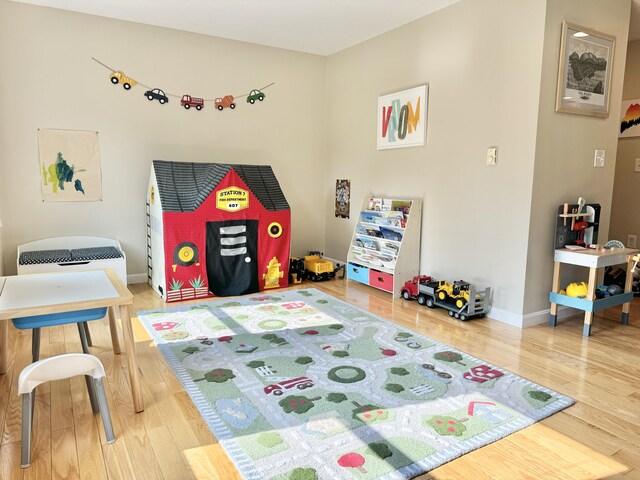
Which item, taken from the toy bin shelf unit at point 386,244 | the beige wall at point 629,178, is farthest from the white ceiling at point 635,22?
the toy bin shelf unit at point 386,244

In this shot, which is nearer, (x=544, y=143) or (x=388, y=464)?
(x=388, y=464)

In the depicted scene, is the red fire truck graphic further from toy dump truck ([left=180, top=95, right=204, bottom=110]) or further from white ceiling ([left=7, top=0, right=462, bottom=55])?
toy dump truck ([left=180, top=95, right=204, bottom=110])

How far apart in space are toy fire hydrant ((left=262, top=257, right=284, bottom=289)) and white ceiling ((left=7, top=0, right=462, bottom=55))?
2131mm

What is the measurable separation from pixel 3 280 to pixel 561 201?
345 centimetres

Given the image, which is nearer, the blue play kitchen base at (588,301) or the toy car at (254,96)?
the blue play kitchen base at (588,301)

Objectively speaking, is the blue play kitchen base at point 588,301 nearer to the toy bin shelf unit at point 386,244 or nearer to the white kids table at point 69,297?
the toy bin shelf unit at point 386,244

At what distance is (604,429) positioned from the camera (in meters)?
1.92

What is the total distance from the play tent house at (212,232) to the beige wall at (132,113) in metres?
0.42

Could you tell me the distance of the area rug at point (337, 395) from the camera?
1.70 metres

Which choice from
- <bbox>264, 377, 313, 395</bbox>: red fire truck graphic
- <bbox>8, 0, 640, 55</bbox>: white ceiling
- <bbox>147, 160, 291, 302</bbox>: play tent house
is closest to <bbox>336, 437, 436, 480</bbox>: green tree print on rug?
<bbox>264, 377, 313, 395</bbox>: red fire truck graphic

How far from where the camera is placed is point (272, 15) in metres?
3.87

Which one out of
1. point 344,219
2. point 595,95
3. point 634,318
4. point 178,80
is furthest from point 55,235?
point 634,318

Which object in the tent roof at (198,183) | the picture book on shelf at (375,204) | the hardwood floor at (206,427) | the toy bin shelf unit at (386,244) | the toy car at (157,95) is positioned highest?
the toy car at (157,95)

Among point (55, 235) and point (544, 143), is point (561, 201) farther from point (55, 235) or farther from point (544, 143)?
point (55, 235)
